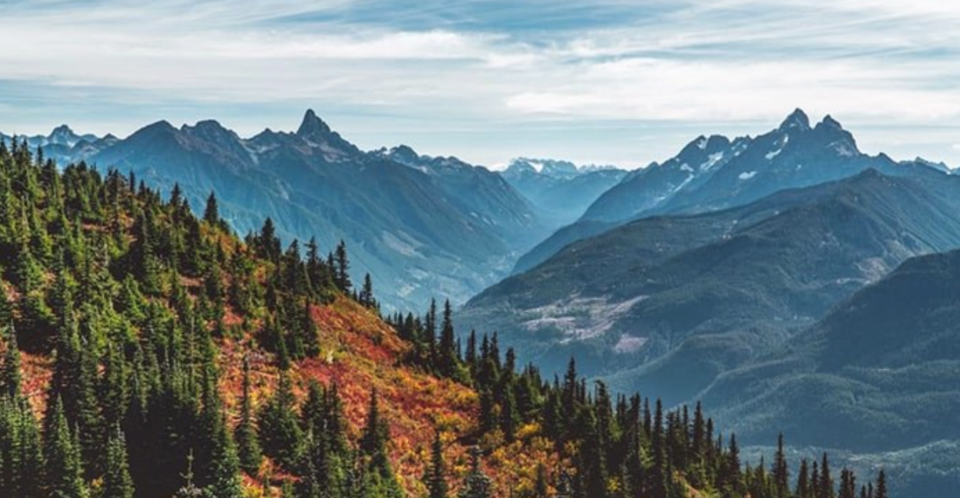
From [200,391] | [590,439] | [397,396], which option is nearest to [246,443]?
[200,391]

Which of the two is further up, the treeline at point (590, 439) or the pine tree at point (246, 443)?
the pine tree at point (246, 443)

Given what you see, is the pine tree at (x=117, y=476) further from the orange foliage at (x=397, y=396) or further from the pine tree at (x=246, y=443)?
the orange foliage at (x=397, y=396)

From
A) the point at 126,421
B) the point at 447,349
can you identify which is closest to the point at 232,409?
the point at 126,421

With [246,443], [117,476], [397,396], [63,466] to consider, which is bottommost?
[397,396]

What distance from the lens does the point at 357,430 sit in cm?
11225

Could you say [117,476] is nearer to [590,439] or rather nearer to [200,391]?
[200,391]

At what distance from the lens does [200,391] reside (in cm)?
8950

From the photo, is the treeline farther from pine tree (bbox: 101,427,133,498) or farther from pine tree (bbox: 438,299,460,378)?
pine tree (bbox: 101,427,133,498)

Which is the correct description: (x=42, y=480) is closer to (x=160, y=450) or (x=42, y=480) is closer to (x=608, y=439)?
(x=160, y=450)

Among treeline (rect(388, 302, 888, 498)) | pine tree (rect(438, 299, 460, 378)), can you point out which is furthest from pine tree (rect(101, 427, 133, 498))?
pine tree (rect(438, 299, 460, 378))

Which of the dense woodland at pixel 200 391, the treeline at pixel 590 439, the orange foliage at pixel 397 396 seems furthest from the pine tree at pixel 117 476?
the treeline at pixel 590 439

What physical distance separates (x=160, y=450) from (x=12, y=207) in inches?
2649

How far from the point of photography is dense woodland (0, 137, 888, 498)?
83.4 meters

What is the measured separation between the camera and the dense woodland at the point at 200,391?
8344cm
